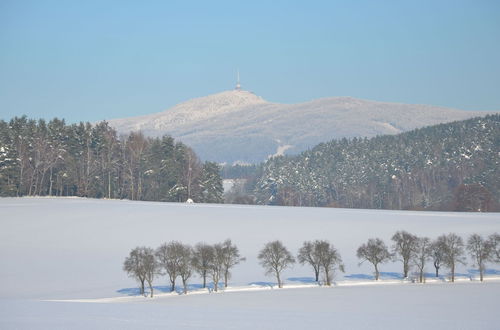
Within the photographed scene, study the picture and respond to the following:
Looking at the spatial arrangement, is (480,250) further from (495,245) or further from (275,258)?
(275,258)

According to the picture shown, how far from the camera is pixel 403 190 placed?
168 m

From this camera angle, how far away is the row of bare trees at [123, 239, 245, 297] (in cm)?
5712

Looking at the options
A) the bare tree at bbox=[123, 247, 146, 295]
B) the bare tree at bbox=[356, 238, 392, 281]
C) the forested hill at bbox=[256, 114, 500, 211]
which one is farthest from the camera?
the forested hill at bbox=[256, 114, 500, 211]

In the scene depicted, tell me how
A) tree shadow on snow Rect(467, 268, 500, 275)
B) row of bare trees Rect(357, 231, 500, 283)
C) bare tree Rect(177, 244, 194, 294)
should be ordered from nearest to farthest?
bare tree Rect(177, 244, 194, 294) → row of bare trees Rect(357, 231, 500, 283) → tree shadow on snow Rect(467, 268, 500, 275)

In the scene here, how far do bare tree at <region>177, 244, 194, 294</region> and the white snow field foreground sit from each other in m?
2.05

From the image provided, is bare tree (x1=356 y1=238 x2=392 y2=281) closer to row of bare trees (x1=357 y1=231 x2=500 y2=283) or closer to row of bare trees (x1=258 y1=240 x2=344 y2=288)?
row of bare trees (x1=357 y1=231 x2=500 y2=283)

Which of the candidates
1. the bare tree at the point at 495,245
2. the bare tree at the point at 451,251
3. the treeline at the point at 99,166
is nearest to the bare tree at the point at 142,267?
the bare tree at the point at 451,251

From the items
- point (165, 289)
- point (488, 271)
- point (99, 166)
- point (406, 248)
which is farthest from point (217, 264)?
point (99, 166)

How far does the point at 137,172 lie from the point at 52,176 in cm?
1440

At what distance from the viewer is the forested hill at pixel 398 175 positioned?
162 meters

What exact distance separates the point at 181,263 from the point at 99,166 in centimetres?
6201

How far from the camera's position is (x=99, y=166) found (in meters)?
117

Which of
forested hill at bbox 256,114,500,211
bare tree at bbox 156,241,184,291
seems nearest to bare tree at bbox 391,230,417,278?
bare tree at bbox 156,241,184,291

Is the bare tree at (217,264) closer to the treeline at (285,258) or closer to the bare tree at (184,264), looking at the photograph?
the treeline at (285,258)
